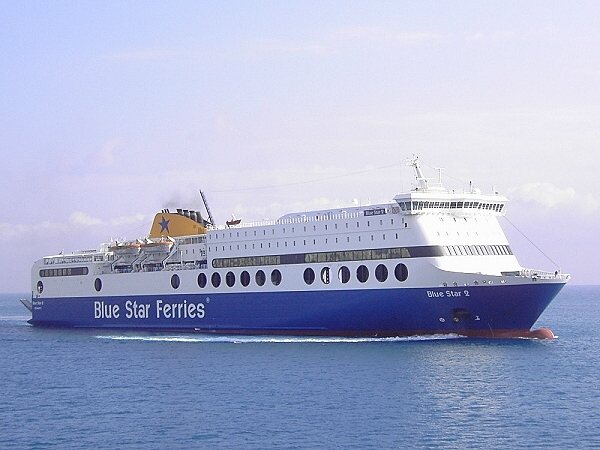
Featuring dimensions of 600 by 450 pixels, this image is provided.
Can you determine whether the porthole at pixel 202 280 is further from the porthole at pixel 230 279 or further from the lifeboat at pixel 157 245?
the lifeboat at pixel 157 245

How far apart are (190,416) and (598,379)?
17000mm

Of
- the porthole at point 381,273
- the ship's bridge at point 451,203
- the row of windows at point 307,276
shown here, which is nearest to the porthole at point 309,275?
the row of windows at point 307,276

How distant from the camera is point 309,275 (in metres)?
49.7

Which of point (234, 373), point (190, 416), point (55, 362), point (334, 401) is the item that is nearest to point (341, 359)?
point (234, 373)

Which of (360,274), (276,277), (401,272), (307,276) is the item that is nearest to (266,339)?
(276,277)

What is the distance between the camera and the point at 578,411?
29.8 m

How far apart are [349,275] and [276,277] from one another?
17.4 feet

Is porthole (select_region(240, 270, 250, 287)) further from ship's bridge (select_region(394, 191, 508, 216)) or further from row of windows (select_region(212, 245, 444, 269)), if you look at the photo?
ship's bridge (select_region(394, 191, 508, 216))

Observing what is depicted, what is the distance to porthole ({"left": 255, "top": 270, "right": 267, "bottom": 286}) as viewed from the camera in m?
51.9

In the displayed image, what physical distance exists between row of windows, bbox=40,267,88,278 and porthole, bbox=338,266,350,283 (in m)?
22.6

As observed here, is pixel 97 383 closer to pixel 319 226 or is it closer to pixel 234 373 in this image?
pixel 234 373

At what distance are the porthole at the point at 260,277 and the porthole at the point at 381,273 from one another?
7.94 m

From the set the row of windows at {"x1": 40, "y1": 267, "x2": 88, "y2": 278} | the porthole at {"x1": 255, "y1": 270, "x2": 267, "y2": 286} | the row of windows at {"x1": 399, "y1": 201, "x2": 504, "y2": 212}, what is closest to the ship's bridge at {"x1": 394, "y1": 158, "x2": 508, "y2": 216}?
the row of windows at {"x1": 399, "y1": 201, "x2": 504, "y2": 212}

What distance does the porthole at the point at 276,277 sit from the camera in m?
51.2
